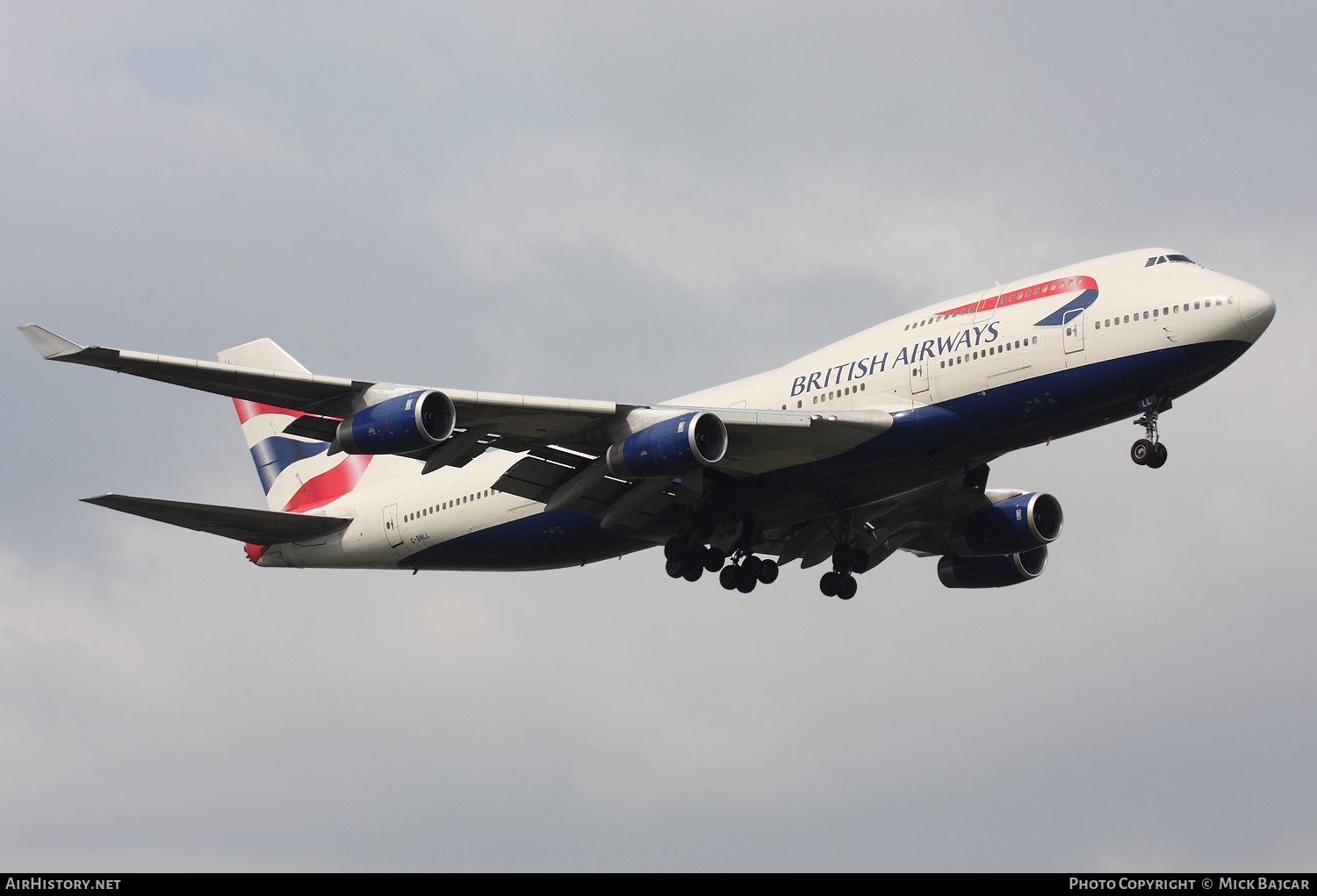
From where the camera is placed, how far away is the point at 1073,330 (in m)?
33.2

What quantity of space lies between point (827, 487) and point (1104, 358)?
730 centimetres

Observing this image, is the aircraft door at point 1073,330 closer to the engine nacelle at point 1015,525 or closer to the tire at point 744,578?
the engine nacelle at point 1015,525

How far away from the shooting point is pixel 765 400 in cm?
3772

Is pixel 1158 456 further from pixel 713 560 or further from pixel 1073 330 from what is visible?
A: pixel 713 560

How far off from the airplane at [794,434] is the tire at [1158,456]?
27 mm

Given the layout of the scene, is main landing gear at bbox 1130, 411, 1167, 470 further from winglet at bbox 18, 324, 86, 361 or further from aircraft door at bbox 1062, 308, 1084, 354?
winglet at bbox 18, 324, 86, 361

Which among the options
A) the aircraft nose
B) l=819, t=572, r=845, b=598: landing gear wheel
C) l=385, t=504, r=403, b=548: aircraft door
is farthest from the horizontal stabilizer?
the aircraft nose

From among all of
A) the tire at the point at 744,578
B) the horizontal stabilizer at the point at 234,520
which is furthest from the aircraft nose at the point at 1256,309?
the horizontal stabilizer at the point at 234,520

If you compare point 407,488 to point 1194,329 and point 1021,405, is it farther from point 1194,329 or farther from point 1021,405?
point 1194,329

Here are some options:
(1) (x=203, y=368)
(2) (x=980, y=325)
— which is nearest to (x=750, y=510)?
(2) (x=980, y=325)

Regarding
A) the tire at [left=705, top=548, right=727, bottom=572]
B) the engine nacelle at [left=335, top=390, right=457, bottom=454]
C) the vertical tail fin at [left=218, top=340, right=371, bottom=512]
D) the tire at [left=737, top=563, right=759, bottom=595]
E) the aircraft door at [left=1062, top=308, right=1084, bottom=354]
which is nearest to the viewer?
the engine nacelle at [left=335, top=390, right=457, bottom=454]

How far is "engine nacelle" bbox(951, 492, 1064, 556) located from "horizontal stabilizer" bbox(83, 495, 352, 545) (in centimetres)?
1839

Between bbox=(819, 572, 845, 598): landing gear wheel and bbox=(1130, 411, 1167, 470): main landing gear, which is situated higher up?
bbox=(819, 572, 845, 598): landing gear wheel

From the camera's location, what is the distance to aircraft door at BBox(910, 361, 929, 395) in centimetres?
3450
